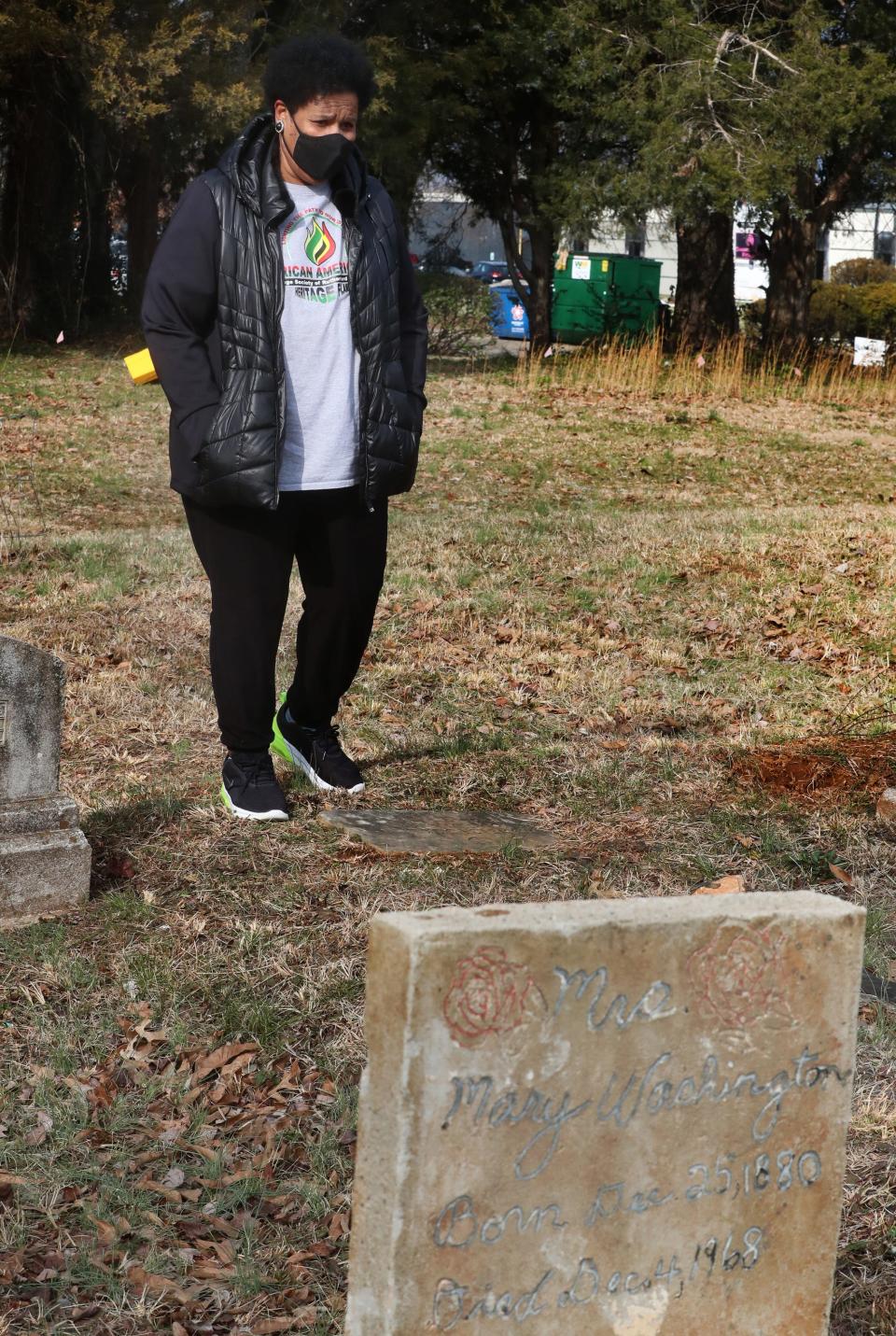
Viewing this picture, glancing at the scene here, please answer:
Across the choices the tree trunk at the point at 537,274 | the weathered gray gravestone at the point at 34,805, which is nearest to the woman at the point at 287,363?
the weathered gray gravestone at the point at 34,805

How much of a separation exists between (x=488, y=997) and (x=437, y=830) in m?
3.07

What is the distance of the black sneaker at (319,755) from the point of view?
5.15m

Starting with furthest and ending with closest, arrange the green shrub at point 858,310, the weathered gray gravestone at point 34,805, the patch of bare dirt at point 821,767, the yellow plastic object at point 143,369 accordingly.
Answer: the green shrub at point 858,310, the patch of bare dirt at point 821,767, the yellow plastic object at point 143,369, the weathered gray gravestone at point 34,805

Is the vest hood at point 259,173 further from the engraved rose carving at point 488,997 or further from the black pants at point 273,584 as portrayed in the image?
the engraved rose carving at point 488,997

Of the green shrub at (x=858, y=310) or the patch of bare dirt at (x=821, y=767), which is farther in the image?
the green shrub at (x=858, y=310)

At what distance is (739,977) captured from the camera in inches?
75.9

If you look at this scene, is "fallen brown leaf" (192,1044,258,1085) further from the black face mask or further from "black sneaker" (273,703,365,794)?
the black face mask

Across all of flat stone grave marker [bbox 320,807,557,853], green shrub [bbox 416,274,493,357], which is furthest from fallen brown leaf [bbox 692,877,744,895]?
green shrub [bbox 416,274,493,357]

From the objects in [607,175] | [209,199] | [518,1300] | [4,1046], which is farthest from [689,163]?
[518,1300]

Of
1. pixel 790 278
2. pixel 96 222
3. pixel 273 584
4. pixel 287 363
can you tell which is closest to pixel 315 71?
pixel 287 363

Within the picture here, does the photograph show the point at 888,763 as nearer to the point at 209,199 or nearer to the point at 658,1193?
the point at 209,199

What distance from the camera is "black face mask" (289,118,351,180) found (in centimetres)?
411

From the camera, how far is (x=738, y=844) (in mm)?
4867

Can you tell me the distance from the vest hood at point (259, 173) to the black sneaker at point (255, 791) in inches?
65.8
